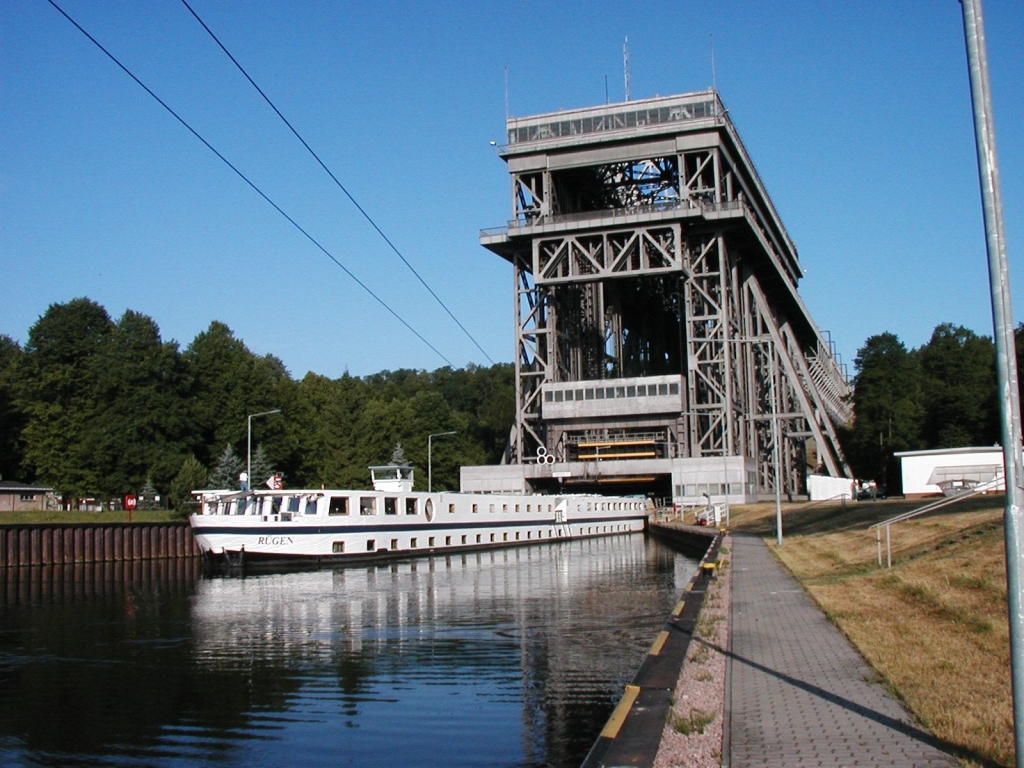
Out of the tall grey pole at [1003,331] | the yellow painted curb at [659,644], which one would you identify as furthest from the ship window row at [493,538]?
the tall grey pole at [1003,331]

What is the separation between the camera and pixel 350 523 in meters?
47.5

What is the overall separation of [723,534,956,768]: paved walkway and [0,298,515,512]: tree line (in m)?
59.0

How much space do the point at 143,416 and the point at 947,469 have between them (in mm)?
57989

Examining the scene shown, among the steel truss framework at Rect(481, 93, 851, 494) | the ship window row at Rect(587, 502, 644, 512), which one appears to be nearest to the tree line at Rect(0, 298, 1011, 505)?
the steel truss framework at Rect(481, 93, 851, 494)

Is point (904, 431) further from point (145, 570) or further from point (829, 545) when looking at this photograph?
point (145, 570)

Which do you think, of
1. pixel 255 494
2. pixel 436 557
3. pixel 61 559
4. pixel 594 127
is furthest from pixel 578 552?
pixel 594 127

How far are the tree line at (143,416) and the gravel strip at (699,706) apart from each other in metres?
58.6

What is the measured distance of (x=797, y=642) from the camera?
16.6 metres

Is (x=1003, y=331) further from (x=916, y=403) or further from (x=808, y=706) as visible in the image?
(x=916, y=403)

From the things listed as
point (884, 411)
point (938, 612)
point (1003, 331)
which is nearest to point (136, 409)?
point (938, 612)

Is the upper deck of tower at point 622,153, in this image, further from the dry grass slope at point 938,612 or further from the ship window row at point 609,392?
the dry grass slope at point 938,612

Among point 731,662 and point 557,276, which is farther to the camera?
point 557,276

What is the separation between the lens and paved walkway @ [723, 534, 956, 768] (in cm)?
966

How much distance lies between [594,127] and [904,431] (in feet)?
150
